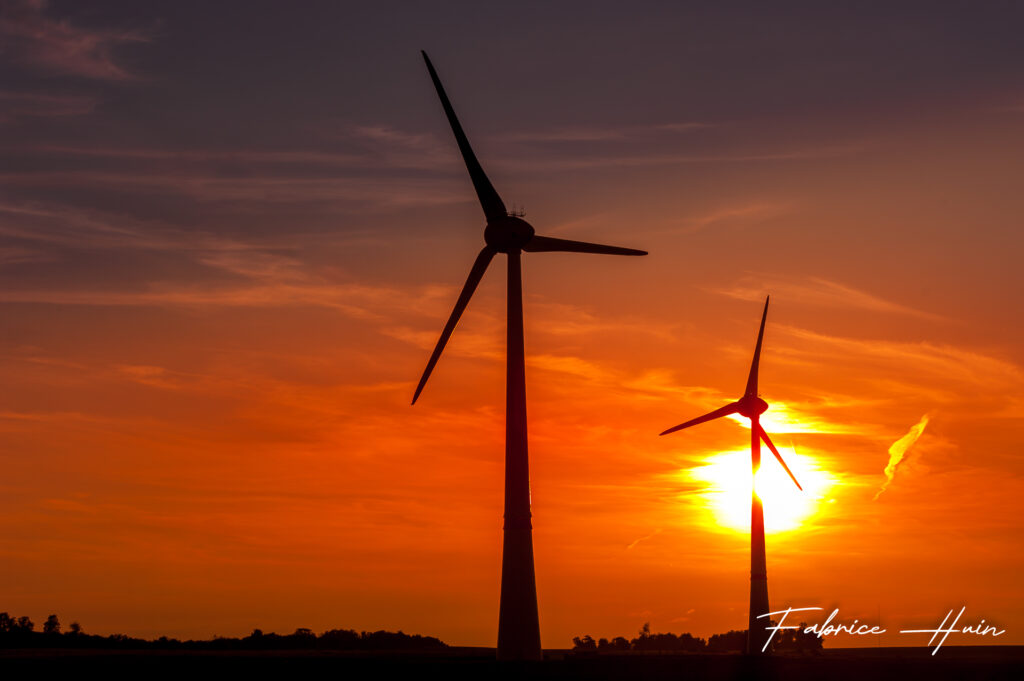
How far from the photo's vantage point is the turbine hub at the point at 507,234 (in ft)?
322

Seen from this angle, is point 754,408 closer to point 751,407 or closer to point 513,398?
point 751,407

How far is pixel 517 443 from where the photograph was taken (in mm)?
91812

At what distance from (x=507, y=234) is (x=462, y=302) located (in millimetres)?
6242

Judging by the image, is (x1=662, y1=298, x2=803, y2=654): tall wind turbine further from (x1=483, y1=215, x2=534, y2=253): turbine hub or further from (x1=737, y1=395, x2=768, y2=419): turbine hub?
(x1=483, y1=215, x2=534, y2=253): turbine hub

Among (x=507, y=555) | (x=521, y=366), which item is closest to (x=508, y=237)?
(x=521, y=366)

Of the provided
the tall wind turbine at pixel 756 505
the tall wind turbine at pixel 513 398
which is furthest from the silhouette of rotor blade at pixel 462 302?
the tall wind turbine at pixel 756 505

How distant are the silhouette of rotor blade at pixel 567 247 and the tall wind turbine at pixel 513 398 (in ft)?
0.26

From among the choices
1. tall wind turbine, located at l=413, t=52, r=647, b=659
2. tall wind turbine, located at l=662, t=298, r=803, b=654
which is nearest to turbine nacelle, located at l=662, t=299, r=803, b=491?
tall wind turbine, located at l=662, t=298, r=803, b=654

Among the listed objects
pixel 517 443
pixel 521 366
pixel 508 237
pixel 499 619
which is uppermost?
pixel 508 237

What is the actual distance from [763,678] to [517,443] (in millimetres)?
25300

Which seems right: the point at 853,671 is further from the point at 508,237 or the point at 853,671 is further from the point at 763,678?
the point at 508,237

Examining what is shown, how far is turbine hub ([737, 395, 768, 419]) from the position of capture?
145 m

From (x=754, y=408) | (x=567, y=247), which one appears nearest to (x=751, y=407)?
(x=754, y=408)

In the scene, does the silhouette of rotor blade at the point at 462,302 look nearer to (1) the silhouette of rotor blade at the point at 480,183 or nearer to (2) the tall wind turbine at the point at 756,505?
(1) the silhouette of rotor blade at the point at 480,183
